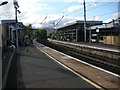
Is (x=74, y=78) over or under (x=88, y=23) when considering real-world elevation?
under

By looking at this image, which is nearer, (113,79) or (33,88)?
(33,88)

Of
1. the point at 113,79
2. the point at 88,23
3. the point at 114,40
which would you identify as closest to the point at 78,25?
the point at 88,23

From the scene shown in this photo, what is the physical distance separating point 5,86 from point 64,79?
2.59 meters

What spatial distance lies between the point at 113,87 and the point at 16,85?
393 centimetres

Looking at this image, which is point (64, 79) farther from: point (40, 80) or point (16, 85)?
point (16, 85)

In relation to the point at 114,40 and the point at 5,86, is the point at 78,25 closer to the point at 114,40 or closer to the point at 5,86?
the point at 114,40

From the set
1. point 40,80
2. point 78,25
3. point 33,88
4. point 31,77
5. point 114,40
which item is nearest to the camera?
point 33,88

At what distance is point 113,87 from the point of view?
247 inches

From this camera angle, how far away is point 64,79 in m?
7.34

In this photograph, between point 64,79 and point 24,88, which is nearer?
point 24,88

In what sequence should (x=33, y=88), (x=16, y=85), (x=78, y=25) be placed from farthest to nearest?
(x=78, y=25) < (x=16, y=85) < (x=33, y=88)

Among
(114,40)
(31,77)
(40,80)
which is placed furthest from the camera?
(114,40)

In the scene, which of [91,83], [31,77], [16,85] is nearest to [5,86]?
[16,85]

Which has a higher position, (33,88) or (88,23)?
(88,23)
